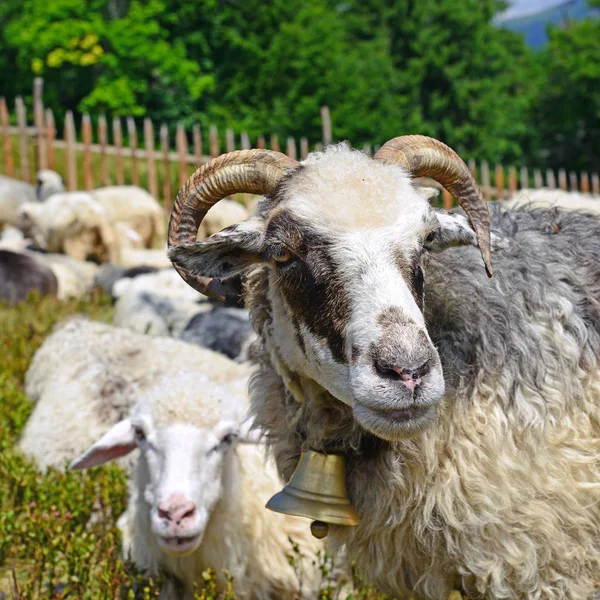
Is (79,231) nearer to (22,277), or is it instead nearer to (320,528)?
(22,277)

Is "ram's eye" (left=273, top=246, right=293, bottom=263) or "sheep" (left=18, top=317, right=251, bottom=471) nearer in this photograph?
"ram's eye" (left=273, top=246, right=293, bottom=263)

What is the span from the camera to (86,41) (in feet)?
108

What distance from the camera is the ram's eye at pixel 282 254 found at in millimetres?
2959

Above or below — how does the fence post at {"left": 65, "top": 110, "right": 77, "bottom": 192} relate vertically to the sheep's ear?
below

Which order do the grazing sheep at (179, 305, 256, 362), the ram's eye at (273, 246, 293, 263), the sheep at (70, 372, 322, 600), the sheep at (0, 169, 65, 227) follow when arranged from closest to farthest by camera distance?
the ram's eye at (273, 246, 293, 263) < the sheep at (70, 372, 322, 600) < the grazing sheep at (179, 305, 256, 362) < the sheep at (0, 169, 65, 227)

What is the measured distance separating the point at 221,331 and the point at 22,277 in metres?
3.72

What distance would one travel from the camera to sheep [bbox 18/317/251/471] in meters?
5.84

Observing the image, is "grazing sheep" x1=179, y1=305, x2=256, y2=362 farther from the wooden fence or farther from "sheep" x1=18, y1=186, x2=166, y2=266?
the wooden fence

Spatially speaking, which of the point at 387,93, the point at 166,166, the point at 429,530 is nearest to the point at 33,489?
the point at 429,530

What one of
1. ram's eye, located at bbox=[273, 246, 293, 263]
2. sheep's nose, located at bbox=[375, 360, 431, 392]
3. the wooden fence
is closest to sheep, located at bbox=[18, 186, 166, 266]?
the wooden fence

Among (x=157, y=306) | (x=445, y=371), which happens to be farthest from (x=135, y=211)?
(x=445, y=371)

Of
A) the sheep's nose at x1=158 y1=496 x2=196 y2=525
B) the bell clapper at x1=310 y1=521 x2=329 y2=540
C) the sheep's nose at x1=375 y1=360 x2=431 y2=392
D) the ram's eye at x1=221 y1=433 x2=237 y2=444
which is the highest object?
the sheep's nose at x1=375 y1=360 x2=431 y2=392

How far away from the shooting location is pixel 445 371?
310 cm

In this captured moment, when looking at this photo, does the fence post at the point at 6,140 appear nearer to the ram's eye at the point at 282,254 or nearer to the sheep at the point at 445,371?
the sheep at the point at 445,371
